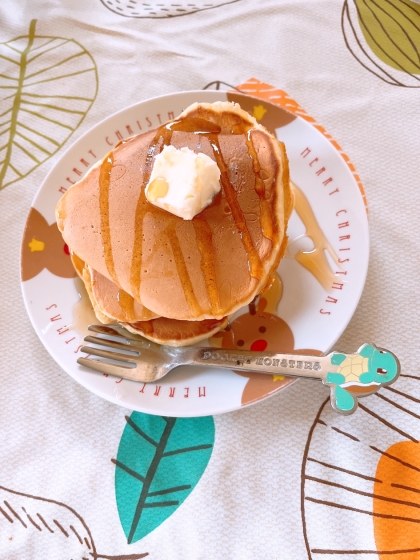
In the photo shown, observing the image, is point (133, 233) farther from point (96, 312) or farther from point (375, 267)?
point (375, 267)

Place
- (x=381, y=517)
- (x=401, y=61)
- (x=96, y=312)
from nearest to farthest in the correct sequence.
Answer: (x=381, y=517) < (x=96, y=312) < (x=401, y=61)

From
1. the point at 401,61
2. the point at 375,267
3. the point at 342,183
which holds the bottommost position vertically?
the point at 375,267

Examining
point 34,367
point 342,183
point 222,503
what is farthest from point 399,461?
point 34,367

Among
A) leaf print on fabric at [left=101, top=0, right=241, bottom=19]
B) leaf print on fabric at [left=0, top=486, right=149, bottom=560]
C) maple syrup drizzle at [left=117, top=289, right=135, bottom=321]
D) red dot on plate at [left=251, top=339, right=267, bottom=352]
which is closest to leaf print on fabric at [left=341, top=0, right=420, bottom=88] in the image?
leaf print on fabric at [left=101, top=0, right=241, bottom=19]

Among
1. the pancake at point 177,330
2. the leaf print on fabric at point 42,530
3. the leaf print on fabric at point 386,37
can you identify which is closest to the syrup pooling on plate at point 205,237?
the pancake at point 177,330

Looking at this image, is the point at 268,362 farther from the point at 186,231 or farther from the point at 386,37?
the point at 386,37

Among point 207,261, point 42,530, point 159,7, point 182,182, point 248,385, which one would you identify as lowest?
point 42,530

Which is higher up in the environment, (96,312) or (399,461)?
(96,312)

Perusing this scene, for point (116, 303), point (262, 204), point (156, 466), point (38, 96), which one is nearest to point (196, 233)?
point (262, 204)
